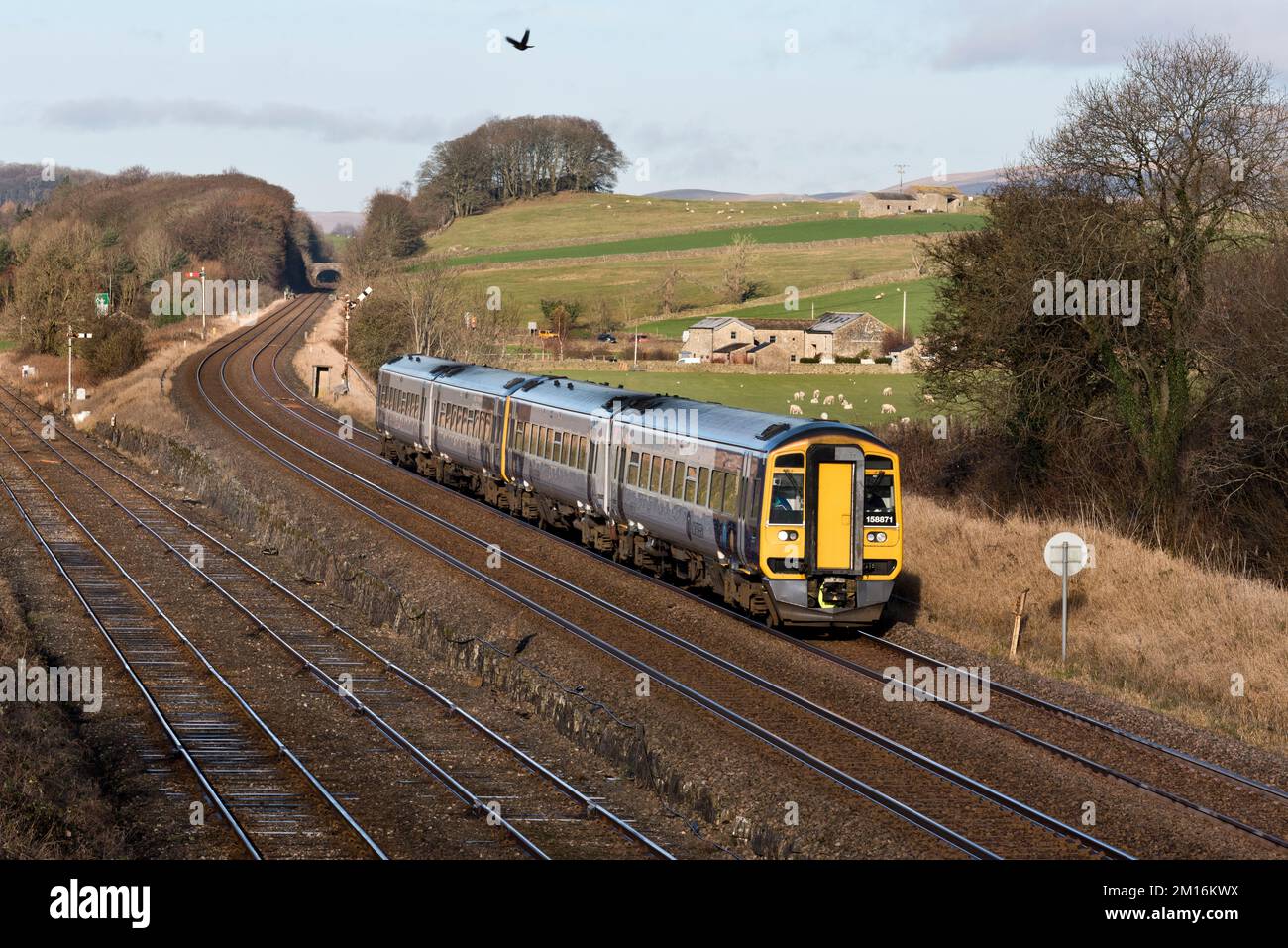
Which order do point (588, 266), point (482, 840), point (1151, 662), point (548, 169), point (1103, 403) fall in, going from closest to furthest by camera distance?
point (482, 840), point (1151, 662), point (1103, 403), point (588, 266), point (548, 169)

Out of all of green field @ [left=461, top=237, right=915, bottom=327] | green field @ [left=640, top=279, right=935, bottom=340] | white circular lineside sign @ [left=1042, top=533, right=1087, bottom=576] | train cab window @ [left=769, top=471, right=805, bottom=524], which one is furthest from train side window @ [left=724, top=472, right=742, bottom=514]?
green field @ [left=461, top=237, right=915, bottom=327]

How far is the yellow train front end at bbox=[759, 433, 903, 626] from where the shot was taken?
2100 centimetres

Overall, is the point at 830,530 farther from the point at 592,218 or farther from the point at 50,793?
the point at 592,218

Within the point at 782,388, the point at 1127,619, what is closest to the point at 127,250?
the point at 782,388

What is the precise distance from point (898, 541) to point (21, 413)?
156 feet

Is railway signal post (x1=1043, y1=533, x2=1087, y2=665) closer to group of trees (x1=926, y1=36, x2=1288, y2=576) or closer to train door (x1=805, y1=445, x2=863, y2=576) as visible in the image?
train door (x1=805, y1=445, x2=863, y2=576)

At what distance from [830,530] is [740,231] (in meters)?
→ 132

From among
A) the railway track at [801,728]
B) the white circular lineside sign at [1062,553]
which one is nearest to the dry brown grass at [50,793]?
the railway track at [801,728]

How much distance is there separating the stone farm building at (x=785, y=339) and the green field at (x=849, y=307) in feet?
12.3

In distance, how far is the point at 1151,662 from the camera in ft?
67.5

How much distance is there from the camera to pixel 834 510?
21.3 metres

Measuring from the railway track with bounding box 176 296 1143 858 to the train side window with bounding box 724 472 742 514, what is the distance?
2126 millimetres

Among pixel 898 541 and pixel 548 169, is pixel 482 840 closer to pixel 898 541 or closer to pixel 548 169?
pixel 898 541
